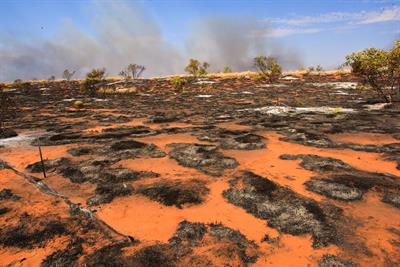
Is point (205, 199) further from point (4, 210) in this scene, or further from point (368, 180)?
point (4, 210)

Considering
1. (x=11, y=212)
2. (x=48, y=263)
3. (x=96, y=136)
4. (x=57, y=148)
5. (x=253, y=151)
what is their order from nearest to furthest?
(x=48, y=263), (x=11, y=212), (x=253, y=151), (x=57, y=148), (x=96, y=136)

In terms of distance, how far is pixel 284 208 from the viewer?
8562 millimetres

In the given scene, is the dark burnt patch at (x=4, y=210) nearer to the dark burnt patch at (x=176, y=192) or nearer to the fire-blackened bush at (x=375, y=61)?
the dark burnt patch at (x=176, y=192)

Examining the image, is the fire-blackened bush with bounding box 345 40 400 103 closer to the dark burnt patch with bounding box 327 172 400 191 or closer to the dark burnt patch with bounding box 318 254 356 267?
the dark burnt patch with bounding box 327 172 400 191

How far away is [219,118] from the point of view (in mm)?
23922

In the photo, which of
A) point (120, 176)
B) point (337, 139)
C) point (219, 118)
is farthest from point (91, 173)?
point (219, 118)

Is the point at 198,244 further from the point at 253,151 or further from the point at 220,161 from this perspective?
the point at 253,151

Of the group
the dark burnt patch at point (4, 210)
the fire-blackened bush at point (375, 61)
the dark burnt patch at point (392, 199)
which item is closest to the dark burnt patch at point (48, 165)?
the dark burnt patch at point (4, 210)

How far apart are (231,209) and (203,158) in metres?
4.48

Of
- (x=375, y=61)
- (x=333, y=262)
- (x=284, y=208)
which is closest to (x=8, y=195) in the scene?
(x=284, y=208)

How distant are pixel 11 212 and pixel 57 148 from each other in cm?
751

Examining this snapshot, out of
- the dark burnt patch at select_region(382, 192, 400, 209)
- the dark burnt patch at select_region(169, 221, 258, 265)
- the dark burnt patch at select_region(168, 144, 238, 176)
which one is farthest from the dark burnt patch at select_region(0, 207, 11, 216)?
the dark burnt patch at select_region(382, 192, 400, 209)

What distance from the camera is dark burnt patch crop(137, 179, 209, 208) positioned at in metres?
9.26

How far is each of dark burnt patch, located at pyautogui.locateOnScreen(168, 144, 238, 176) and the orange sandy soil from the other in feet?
1.16
